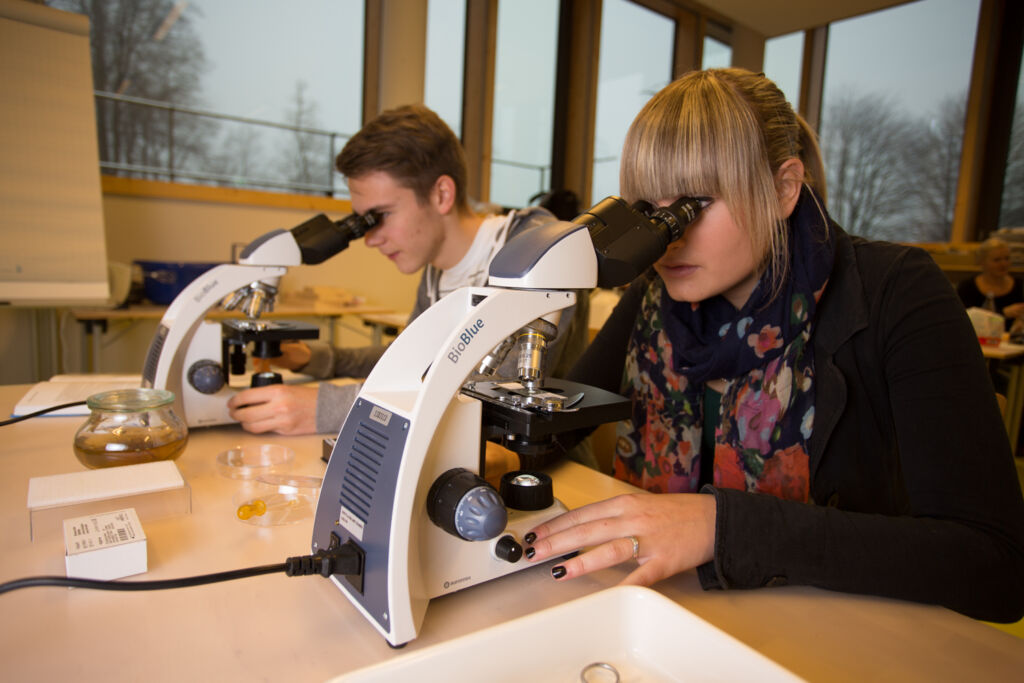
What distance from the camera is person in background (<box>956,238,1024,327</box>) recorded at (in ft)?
13.7

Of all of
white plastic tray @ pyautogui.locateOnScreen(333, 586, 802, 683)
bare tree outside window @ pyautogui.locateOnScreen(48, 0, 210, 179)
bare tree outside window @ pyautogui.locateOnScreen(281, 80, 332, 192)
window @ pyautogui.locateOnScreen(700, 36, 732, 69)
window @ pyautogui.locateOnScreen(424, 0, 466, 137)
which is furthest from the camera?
window @ pyautogui.locateOnScreen(700, 36, 732, 69)

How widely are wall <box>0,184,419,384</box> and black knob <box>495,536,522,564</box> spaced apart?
3.28 metres

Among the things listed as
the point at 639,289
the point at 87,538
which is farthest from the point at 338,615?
the point at 639,289

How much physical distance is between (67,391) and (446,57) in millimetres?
4006

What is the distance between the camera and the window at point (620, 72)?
5395 mm

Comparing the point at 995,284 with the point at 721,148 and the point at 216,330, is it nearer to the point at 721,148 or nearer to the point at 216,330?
the point at 721,148

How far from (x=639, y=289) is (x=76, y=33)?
9.18 feet

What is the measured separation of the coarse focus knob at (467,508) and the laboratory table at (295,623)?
90mm

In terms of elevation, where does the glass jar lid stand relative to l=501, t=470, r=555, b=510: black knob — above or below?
above

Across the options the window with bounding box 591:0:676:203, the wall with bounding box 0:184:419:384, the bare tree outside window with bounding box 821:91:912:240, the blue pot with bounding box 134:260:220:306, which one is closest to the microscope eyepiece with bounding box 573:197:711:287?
the blue pot with bounding box 134:260:220:306

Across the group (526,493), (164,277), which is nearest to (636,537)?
(526,493)

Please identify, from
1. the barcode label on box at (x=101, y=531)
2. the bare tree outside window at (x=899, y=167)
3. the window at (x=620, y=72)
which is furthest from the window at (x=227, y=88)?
the bare tree outside window at (x=899, y=167)

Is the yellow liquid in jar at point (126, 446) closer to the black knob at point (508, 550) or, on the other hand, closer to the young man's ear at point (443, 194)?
the black knob at point (508, 550)

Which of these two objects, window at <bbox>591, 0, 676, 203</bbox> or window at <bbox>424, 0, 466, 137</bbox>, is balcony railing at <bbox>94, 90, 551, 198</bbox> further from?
window at <bbox>591, 0, 676, 203</bbox>
